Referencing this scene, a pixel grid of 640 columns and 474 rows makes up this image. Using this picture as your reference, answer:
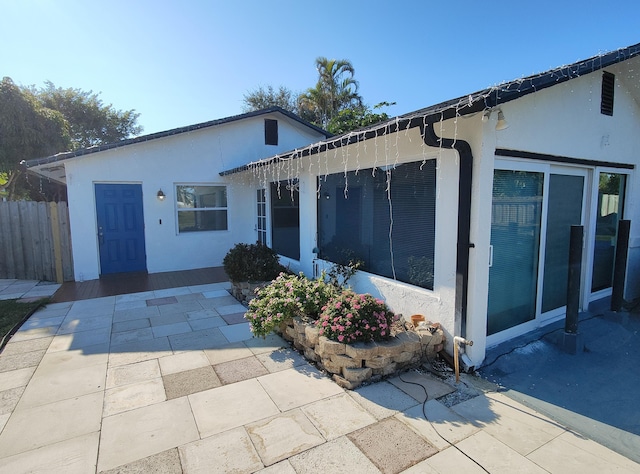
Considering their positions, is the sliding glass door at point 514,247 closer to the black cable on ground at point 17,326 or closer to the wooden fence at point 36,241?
the black cable on ground at point 17,326

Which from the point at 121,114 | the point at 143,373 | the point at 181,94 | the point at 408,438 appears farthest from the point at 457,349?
the point at 121,114

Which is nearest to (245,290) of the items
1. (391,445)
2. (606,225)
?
(391,445)

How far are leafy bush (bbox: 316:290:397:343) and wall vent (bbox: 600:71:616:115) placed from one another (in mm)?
4097

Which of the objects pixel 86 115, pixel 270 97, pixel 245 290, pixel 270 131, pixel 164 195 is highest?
pixel 270 97

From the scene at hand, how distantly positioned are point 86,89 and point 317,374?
23310 millimetres

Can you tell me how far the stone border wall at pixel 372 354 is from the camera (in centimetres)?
319

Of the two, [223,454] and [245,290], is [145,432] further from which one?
[245,290]

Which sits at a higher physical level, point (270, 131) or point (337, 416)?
point (270, 131)

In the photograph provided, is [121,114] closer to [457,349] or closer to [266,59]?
[266,59]

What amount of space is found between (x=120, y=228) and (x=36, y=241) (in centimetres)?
175

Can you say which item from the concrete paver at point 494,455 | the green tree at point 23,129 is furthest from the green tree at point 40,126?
the concrete paver at point 494,455

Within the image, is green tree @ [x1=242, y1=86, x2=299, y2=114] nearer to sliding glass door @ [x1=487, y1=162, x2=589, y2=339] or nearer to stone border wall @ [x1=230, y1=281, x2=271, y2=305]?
stone border wall @ [x1=230, y1=281, x2=271, y2=305]

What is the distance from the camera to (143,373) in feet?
11.4

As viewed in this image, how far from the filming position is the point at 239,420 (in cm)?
268
